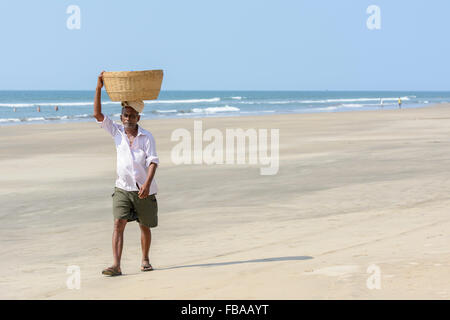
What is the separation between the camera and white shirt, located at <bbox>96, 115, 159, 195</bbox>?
586cm

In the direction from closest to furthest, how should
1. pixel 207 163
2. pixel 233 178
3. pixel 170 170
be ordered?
pixel 233 178 → pixel 170 170 → pixel 207 163

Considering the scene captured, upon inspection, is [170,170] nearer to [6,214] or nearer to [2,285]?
[6,214]

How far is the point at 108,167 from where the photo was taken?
1459 cm

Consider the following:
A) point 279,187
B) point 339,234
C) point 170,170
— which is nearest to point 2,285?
point 339,234

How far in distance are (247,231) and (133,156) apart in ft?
7.20

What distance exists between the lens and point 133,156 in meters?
5.86

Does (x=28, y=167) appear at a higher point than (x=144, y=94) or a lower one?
lower
